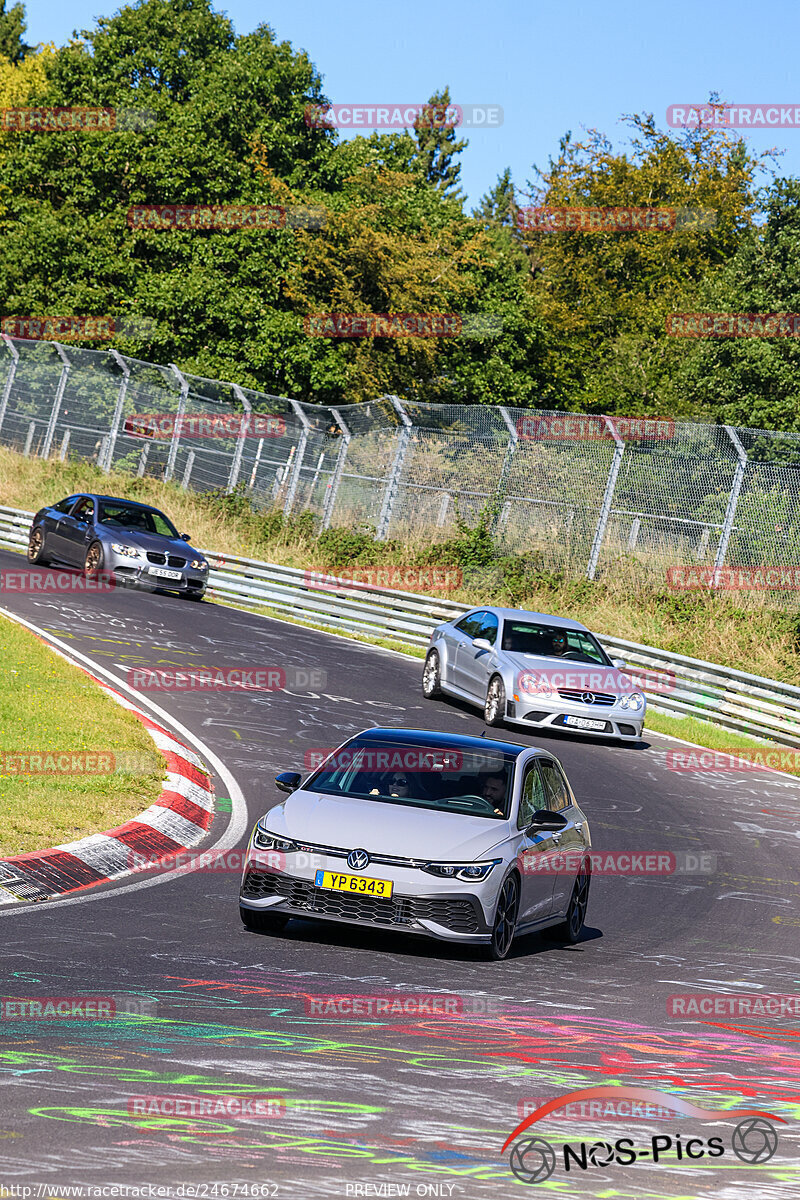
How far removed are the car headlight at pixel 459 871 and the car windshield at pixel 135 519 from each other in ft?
64.5

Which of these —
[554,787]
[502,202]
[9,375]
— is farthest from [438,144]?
[554,787]

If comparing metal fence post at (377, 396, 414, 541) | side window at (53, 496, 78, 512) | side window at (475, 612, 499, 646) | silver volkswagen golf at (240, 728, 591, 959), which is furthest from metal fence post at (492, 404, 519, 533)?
silver volkswagen golf at (240, 728, 591, 959)

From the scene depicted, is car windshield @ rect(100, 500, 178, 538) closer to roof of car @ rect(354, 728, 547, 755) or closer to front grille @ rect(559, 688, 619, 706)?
front grille @ rect(559, 688, 619, 706)

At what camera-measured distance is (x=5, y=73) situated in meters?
71.4

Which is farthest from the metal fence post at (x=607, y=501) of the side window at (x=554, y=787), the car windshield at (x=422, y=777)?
the car windshield at (x=422, y=777)

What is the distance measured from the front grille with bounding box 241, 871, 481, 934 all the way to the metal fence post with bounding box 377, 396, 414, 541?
2353 cm

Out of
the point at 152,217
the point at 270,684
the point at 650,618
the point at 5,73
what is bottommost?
the point at 270,684

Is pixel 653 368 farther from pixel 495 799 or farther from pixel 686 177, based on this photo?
pixel 495 799

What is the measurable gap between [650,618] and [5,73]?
55.0 meters

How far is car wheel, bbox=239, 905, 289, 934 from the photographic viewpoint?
9250 mm

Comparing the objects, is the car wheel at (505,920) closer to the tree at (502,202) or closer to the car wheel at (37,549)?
the car wheel at (37,549)

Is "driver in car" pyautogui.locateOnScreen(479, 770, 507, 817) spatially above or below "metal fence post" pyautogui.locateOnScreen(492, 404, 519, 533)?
below

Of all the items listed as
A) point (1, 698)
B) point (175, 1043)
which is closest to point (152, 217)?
point (1, 698)

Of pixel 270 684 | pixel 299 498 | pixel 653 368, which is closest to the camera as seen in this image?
pixel 270 684
